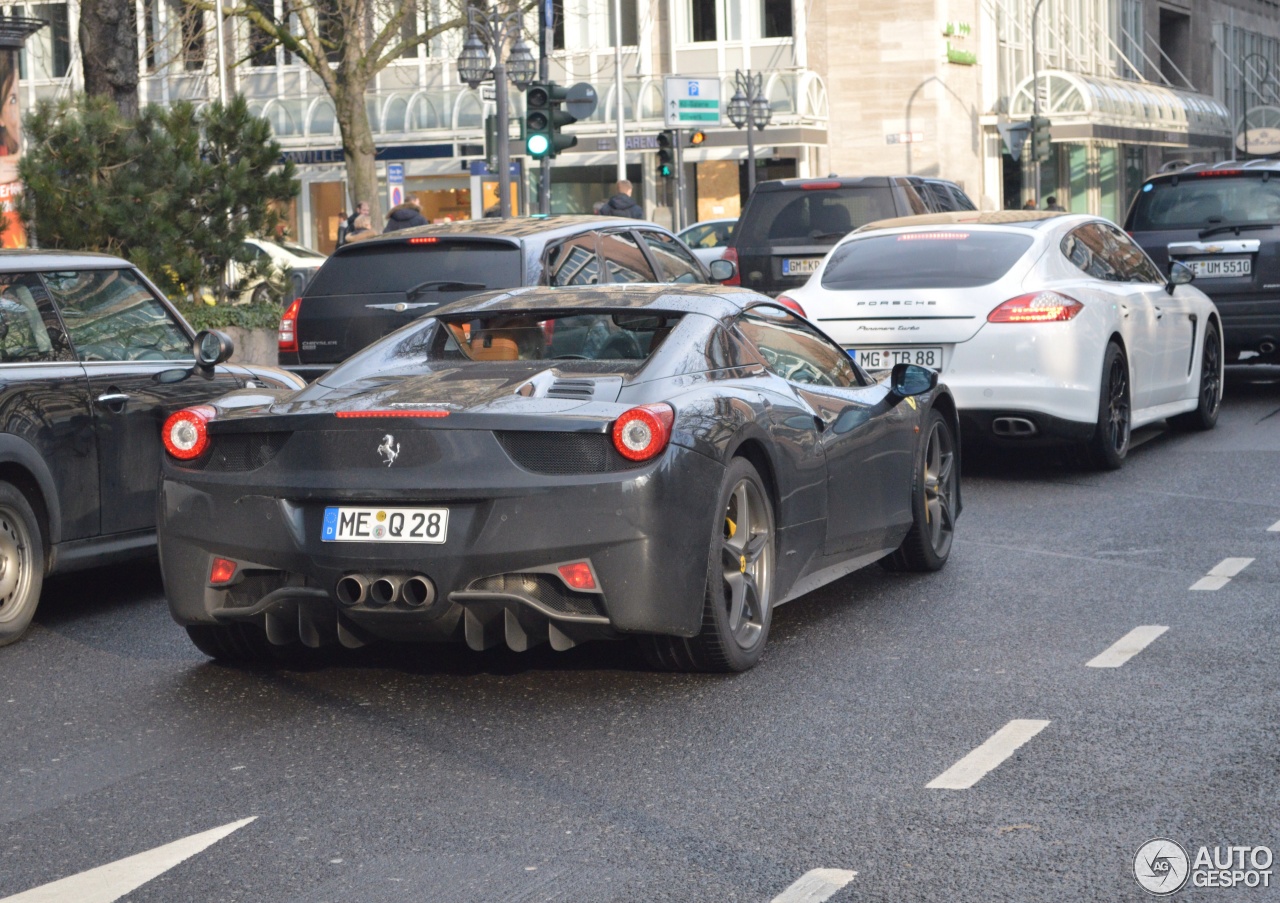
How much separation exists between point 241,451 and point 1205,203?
12254mm

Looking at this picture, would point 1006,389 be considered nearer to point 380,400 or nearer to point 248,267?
→ point 380,400

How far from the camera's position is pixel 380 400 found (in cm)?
632

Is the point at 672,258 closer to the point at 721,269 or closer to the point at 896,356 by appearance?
the point at 721,269

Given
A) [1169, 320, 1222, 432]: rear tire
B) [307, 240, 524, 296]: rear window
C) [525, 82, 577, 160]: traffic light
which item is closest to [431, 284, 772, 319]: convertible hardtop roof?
[307, 240, 524, 296]: rear window

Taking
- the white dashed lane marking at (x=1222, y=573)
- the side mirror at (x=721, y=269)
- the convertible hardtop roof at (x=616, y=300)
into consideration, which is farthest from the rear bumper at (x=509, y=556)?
the side mirror at (x=721, y=269)

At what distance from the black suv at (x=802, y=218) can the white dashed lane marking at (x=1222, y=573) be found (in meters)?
9.98

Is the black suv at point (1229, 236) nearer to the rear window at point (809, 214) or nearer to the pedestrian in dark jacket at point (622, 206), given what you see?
the rear window at point (809, 214)

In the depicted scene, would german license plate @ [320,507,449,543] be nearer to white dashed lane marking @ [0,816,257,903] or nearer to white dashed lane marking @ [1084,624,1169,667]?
white dashed lane marking @ [0,816,257,903]

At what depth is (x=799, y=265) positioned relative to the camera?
18562mm

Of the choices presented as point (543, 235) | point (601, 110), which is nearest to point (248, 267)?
point (543, 235)

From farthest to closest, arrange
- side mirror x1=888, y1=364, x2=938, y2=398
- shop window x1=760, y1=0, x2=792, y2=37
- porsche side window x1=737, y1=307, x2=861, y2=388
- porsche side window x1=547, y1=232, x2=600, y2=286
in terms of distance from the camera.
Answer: shop window x1=760, y1=0, x2=792, y2=37, porsche side window x1=547, y1=232, x2=600, y2=286, side mirror x1=888, y1=364, x2=938, y2=398, porsche side window x1=737, y1=307, x2=861, y2=388

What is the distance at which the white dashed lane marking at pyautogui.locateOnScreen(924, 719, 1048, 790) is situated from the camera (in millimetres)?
5199

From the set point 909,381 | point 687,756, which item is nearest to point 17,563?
point 687,756

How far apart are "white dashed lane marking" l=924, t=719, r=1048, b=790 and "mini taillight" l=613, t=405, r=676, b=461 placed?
4.34 feet
